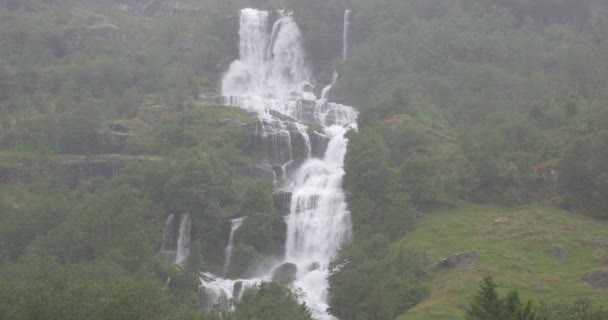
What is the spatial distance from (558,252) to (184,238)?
36.9 meters

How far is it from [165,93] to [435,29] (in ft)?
142

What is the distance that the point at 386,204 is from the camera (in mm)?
83125

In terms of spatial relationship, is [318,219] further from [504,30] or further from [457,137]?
[504,30]

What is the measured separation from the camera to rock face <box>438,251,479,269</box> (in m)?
71.2

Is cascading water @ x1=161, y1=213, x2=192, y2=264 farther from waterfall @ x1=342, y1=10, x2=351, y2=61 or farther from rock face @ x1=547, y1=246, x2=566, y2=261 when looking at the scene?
waterfall @ x1=342, y1=10, x2=351, y2=61

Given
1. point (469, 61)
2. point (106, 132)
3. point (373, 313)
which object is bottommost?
point (373, 313)

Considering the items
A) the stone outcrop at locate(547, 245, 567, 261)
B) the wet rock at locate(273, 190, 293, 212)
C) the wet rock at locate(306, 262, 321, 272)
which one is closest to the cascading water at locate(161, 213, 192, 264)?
the wet rock at locate(273, 190, 293, 212)

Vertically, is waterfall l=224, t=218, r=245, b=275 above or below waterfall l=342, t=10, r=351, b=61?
below

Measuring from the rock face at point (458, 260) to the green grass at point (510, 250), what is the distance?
0.71m

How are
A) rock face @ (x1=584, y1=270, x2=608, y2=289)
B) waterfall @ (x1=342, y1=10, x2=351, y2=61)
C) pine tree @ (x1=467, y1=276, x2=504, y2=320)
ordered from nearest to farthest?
pine tree @ (x1=467, y1=276, x2=504, y2=320)
rock face @ (x1=584, y1=270, x2=608, y2=289)
waterfall @ (x1=342, y1=10, x2=351, y2=61)

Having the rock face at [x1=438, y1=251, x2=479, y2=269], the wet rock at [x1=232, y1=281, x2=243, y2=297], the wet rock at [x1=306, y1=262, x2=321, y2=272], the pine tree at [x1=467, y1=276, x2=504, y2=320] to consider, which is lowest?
the wet rock at [x1=232, y1=281, x2=243, y2=297]

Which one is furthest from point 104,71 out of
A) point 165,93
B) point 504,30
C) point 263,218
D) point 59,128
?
point 504,30

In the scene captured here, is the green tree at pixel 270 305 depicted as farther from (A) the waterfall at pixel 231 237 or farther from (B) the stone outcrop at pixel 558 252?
(B) the stone outcrop at pixel 558 252

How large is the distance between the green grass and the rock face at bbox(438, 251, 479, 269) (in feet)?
2.31
